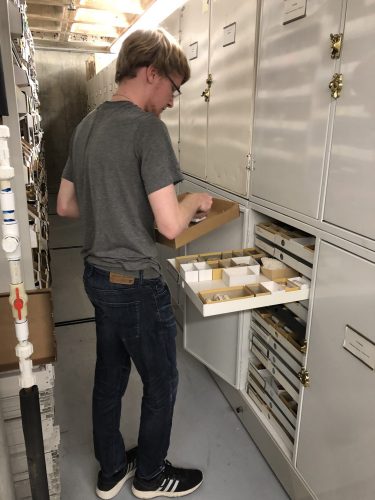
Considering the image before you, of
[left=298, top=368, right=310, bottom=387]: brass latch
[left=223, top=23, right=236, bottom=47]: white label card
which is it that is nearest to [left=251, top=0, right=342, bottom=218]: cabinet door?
[left=223, top=23, right=236, bottom=47]: white label card

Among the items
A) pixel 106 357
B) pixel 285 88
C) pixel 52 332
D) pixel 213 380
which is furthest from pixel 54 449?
pixel 285 88

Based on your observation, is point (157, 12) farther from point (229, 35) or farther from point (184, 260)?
point (184, 260)

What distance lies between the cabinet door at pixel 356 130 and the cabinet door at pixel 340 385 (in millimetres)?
144

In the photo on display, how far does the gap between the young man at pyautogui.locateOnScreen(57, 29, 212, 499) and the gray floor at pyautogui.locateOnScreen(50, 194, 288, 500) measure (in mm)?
333

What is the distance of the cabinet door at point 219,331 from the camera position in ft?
6.31

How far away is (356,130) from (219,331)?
4.20 feet

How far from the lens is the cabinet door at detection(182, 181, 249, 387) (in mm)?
1923

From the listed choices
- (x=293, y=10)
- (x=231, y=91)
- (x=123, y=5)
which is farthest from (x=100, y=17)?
(x=293, y=10)

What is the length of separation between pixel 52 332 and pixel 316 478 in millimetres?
1084

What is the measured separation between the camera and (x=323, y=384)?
1.36 meters

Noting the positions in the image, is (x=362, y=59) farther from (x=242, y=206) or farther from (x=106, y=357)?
(x=106, y=357)

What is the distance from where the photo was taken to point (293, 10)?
1307 mm

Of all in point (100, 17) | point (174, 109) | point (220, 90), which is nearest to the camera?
point (220, 90)

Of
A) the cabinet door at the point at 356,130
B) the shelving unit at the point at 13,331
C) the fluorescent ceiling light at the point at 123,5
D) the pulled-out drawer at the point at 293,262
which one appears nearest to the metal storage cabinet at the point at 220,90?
the pulled-out drawer at the point at 293,262
